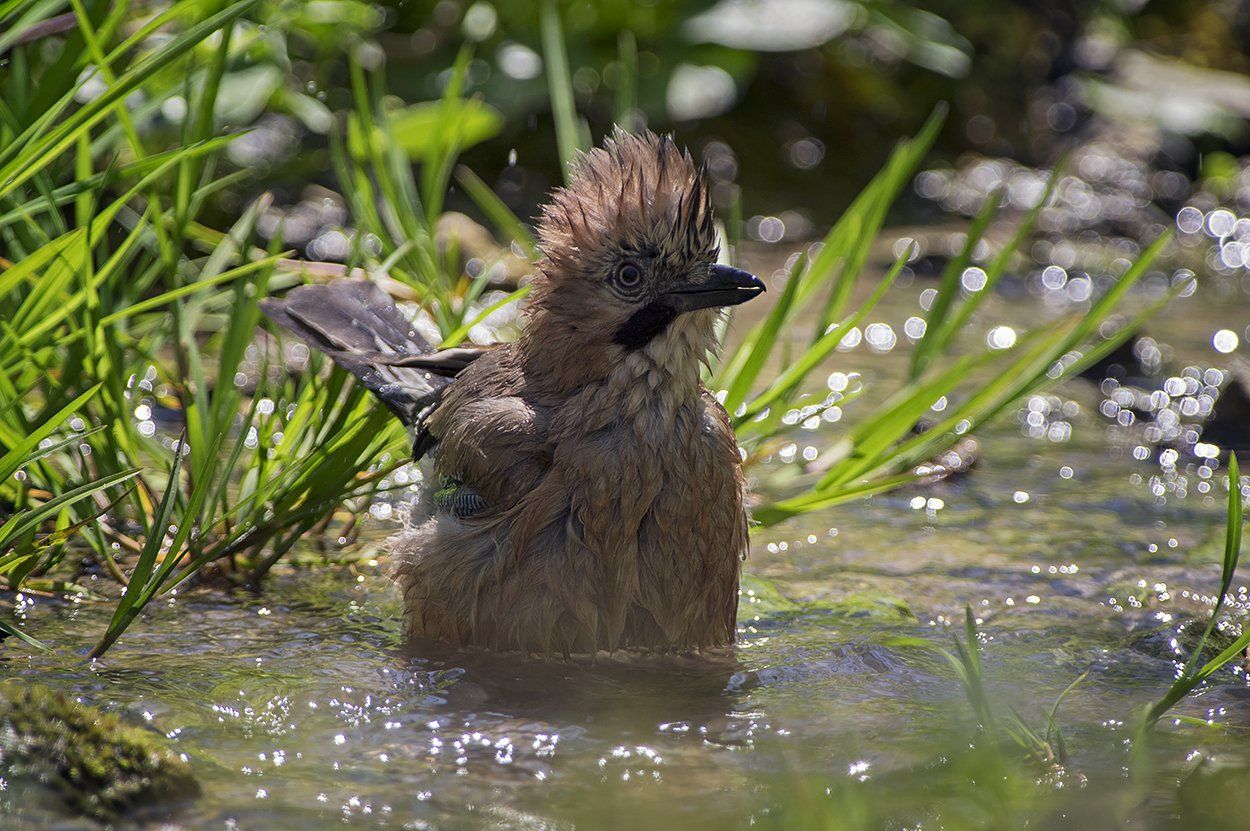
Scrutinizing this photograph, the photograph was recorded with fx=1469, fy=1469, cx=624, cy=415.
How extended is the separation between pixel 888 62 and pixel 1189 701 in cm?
634

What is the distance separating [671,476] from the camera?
3533 mm

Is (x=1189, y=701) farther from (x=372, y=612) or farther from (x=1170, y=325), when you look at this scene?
(x=1170, y=325)

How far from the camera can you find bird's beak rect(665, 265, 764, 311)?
3.59 m

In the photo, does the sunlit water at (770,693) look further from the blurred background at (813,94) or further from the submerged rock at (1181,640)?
the blurred background at (813,94)

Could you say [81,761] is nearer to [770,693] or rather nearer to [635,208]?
[770,693]

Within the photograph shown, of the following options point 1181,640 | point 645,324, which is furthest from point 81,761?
point 1181,640

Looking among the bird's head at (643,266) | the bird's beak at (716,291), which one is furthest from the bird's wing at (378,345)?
the bird's beak at (716,291)

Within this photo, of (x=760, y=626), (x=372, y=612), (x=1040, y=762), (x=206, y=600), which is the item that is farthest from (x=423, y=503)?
(x=1040, y=762)

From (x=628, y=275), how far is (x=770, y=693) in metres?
1.08

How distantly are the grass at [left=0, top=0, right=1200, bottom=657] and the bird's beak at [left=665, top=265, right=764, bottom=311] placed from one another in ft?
1.97

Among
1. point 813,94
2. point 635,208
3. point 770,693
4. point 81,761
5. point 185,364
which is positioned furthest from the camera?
point 813,94

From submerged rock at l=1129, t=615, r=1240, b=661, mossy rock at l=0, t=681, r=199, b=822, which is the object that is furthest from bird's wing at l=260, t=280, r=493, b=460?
submerged rock at l=1129, t=615, r=1240, b=661

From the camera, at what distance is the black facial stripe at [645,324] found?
365cm

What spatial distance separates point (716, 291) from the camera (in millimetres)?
3605
